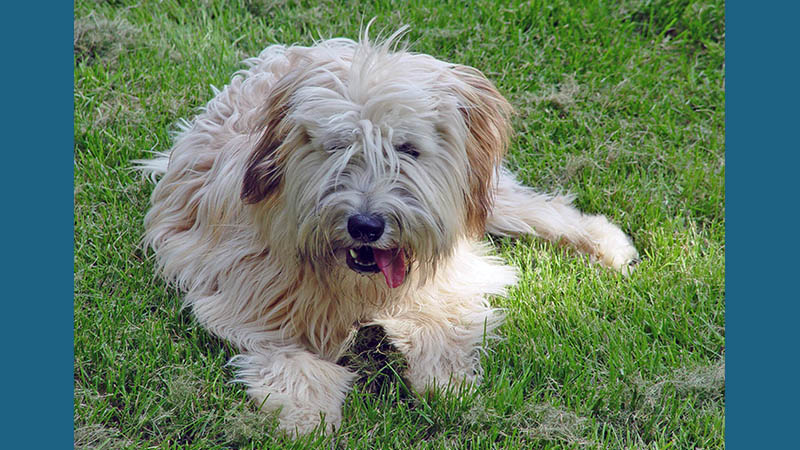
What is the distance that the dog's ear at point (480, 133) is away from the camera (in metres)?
3.51

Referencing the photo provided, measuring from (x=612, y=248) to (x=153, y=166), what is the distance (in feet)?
7.90

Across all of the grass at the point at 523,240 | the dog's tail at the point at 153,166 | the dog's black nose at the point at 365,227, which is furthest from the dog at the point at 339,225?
the dog's tail at the point at 153,166

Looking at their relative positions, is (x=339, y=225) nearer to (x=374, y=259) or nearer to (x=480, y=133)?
(x=374, y=259)

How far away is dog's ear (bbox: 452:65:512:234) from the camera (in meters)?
3.51

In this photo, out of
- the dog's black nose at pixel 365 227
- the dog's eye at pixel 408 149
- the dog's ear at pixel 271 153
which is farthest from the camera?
the dog's ear at pixel 271 153

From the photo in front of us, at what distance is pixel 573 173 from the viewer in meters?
4.96

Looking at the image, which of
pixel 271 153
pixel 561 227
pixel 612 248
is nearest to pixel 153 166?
pixel 271 153

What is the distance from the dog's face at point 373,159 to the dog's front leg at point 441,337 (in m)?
0.31

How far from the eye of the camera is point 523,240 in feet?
14.9

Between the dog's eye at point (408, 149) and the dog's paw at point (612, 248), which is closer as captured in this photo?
the dog's eye at point (408, 149)

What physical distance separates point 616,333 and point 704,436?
0.62 m

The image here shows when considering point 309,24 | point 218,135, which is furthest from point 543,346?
point 309,24

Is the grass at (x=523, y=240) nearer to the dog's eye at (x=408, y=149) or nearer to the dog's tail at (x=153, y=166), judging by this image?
the dog's tail at (x=153, y=166)

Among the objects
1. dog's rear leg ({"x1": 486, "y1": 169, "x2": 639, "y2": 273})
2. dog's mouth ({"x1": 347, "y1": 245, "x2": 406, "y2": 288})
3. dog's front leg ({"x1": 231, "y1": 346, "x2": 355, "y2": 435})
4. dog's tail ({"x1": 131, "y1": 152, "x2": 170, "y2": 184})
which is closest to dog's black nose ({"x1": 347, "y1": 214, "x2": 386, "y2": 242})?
dog's mouth ({"x1": 347, "y1": 245, "x2": 406, "y2": 288})
